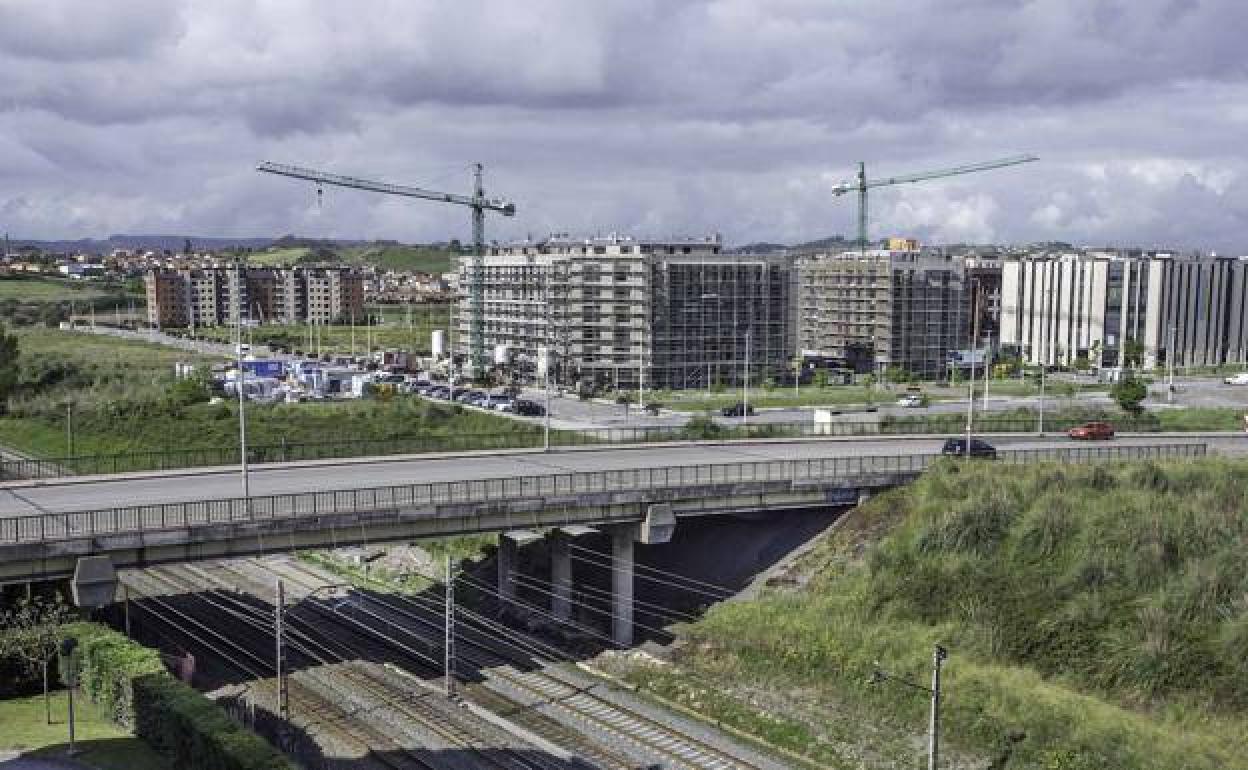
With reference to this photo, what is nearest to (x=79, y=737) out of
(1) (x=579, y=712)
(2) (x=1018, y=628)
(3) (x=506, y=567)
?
(1) (x=579, y=712)

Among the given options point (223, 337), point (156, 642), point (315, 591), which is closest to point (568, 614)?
point (315, 591)

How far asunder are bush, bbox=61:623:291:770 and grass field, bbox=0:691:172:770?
355 mm

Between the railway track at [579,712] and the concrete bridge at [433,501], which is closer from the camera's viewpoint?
the railway track at [579,712]

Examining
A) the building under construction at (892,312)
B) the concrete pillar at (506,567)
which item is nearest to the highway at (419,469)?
the concrete pillar at (506,567)

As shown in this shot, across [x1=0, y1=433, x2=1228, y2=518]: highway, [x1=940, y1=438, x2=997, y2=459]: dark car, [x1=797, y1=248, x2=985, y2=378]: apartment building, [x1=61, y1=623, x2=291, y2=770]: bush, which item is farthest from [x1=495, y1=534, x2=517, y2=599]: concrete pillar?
[x1=797, y1=248, x2=985, y2=378]: apartment building

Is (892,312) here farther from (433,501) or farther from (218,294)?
(218,294)

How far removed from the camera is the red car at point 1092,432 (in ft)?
202

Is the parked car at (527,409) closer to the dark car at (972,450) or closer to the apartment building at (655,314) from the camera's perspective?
the apartment building at (655,314)

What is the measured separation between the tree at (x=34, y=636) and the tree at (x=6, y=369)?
6453 centimetres

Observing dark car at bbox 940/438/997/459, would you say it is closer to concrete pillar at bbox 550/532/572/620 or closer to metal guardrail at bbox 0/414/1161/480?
metal guardrail at bbox 0/414/1161/480

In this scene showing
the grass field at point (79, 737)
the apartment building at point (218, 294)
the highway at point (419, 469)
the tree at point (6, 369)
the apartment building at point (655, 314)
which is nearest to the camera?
the grass field at point (79, 737)

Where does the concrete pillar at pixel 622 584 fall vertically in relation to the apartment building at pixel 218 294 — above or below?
below

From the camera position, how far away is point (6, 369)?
93.6m

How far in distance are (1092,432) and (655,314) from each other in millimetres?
46419
